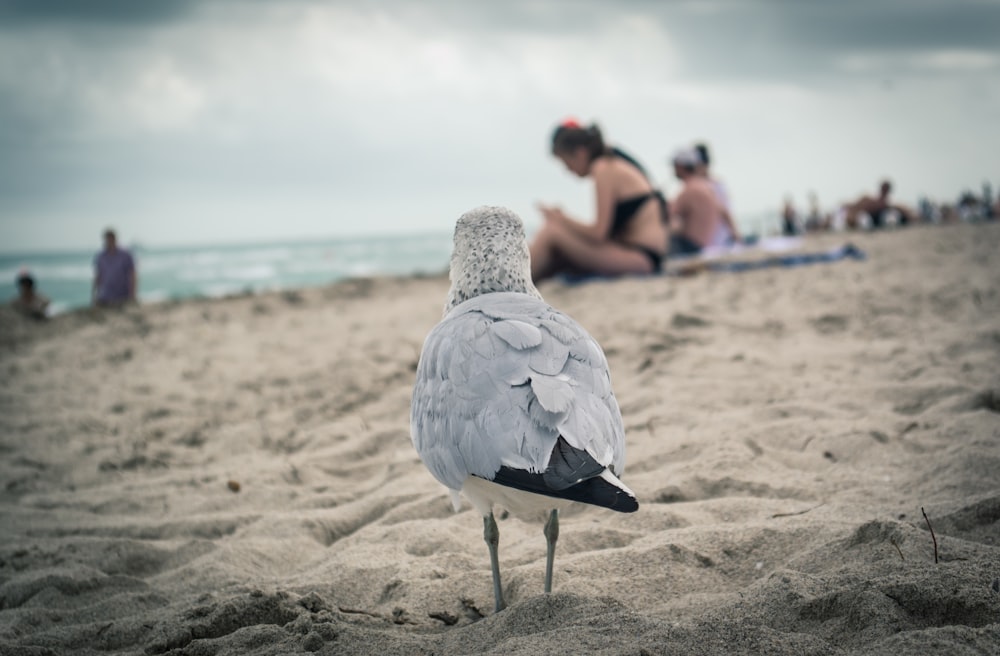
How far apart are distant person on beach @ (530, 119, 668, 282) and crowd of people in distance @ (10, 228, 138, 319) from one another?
5889mm

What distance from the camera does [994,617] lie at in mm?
1886

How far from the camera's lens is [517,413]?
2121mm

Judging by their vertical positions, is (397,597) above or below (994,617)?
below

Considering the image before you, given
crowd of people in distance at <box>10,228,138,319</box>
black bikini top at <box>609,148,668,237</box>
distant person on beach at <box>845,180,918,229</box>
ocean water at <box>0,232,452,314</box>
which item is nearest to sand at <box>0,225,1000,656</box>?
black bikini top at <box>609,148,668,237</box>

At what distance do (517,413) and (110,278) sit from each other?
10.6 metres

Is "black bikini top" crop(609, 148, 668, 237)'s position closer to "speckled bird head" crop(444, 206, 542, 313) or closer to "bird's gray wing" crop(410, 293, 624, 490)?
"speckled bird head" crop(444, 206, 542, 313)

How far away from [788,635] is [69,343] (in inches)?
321

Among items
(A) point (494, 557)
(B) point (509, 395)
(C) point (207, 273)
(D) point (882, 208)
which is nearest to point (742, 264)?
(A) point (494, 557)

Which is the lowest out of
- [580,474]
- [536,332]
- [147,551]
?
[147,551]

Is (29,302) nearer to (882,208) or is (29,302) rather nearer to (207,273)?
(882,208)

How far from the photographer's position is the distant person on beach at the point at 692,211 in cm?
1103

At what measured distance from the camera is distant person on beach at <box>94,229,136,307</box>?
36.5 ft

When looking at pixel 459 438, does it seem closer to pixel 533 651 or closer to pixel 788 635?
pixel 533 651

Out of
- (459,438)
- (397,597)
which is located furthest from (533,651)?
(397,597)
